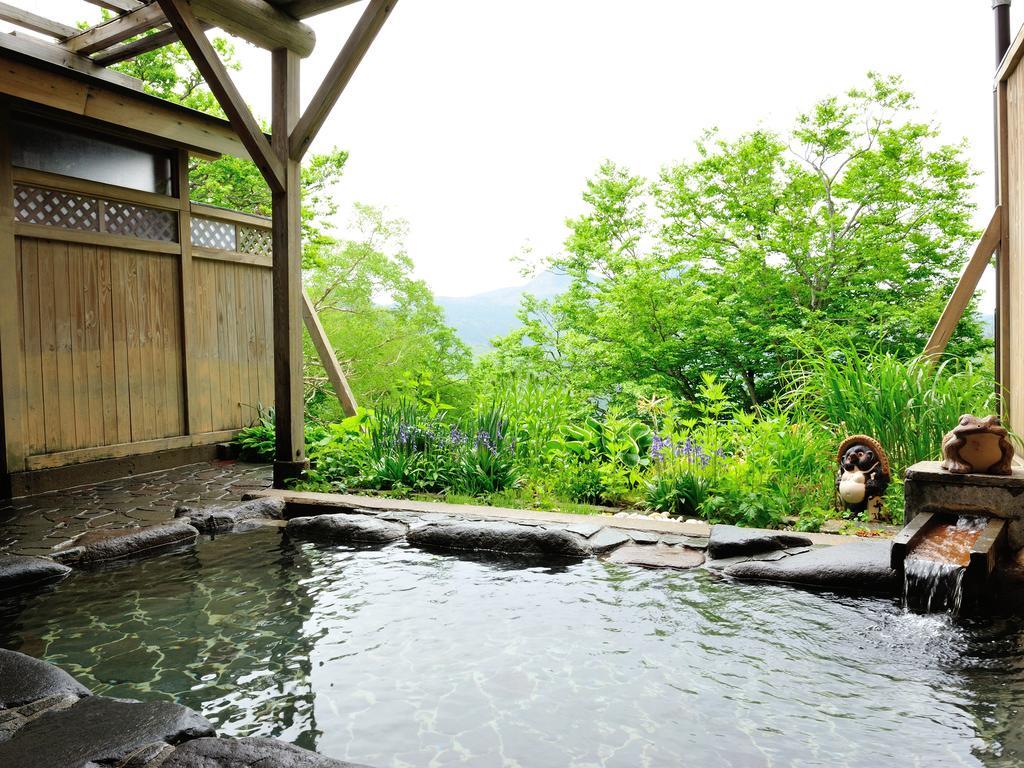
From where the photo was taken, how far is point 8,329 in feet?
18.3

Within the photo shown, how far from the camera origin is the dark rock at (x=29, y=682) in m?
2.35

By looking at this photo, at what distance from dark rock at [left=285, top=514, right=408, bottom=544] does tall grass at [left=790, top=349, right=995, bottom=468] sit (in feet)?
10.5

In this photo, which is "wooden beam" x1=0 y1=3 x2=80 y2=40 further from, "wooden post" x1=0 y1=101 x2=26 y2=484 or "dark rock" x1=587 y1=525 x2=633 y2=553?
"dark rock" x1=587 y1=525 x2=633 y2=553

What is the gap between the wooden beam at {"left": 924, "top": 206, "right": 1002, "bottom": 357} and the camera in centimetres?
561

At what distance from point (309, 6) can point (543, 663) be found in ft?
16.2

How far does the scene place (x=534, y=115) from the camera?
78.2 feet

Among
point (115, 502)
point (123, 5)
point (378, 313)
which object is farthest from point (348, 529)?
point (378, 313)

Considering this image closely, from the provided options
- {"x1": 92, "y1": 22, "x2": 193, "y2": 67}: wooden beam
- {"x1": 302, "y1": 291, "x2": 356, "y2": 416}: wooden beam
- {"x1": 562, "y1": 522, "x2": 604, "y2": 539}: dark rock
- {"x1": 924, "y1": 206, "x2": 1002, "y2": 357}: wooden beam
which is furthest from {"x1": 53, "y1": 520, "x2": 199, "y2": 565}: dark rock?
{"x1": 924, "y1": 206, "x2": 1002, "y2": 357}: wooden beam

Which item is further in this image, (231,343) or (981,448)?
(231,343)

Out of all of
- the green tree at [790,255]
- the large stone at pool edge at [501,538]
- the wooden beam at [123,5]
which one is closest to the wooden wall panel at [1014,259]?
the large stone at pool edge at [501,538]

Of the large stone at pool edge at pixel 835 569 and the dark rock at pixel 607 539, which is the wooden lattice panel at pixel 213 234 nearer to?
the dark rock at pixel 607 539

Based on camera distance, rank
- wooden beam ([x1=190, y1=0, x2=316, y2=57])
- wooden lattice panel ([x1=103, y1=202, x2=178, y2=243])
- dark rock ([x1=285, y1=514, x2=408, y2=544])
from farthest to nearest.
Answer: wooden lattice panel ([x1=103, y1=202, x2=178, y2=243])
wooden beam ([x1=190, y1=0, x2=316, y2=57])
dark rock ([x1=285, y1=514, x2=408, y2=544])

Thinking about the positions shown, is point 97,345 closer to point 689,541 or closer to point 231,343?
point 231,343

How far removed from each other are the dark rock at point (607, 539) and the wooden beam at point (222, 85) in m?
3.62
